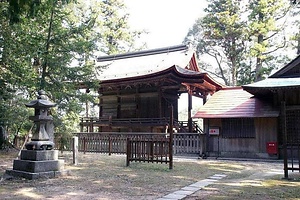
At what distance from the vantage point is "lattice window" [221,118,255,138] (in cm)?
1484

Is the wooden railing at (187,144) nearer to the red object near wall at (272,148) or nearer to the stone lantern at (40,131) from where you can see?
the red object near wall at (272,148)

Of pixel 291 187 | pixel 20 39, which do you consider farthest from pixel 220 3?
pixel 291 187

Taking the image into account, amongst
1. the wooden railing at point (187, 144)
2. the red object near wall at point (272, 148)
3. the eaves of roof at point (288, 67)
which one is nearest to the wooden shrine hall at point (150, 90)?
the wooden railing at point (187, 144)

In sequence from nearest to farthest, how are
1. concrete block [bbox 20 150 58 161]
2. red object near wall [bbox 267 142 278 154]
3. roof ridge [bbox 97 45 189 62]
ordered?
concrete block [bbox 20 150 58 161], red object near wall [bbox 267 142 278 154], roof ridge [bbox 97 45 189 62]

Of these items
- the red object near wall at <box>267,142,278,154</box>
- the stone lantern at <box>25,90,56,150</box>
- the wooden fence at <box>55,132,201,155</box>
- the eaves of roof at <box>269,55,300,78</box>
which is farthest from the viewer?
the wooden fence at <box>55,132,201,155</box>

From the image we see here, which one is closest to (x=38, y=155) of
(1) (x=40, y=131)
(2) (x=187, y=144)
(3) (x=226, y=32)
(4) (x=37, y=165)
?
(4) (x=37, y=165)

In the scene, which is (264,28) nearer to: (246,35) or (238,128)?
(246,35)

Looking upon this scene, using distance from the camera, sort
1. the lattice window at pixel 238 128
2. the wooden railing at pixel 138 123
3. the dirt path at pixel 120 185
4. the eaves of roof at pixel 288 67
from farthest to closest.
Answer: the wooden railing at pixel 138 123 < the lattice window at pixel 238 128 < the eaves of roof at pixel 288 67 < the dirt path at pixel 120 185

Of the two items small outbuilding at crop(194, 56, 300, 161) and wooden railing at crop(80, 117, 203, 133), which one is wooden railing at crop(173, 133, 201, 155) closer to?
small outbuilding at crop(194, 56, 300, 161)

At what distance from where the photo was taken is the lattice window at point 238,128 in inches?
584

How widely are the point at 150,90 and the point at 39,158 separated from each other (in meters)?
12.7

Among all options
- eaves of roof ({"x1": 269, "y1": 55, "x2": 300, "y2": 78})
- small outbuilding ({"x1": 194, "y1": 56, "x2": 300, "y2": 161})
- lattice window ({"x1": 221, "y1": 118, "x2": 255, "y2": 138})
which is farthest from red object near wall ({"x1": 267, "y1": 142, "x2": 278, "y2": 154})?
eaves of roof ({"x1": 269, "y1": 55, "x2": 300, "y2": 78})

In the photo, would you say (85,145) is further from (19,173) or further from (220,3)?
(220,3)

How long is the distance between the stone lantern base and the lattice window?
953 centimetres
